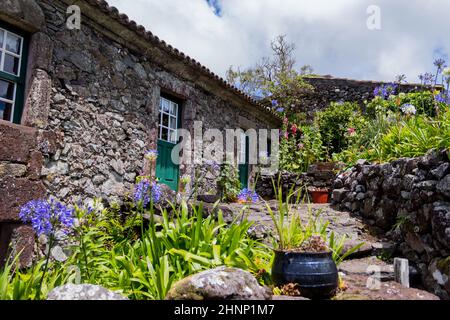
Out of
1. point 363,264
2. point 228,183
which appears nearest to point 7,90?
point 363,264

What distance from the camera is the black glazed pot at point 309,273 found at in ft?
8.40

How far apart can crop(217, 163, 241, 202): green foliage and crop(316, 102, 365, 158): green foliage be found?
3.80m

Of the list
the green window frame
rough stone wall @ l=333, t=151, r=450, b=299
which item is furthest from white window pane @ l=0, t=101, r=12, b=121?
rough stone wall @ l=333, t=151, r=450, b=299

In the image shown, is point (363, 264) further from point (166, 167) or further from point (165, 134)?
point (165, 134)

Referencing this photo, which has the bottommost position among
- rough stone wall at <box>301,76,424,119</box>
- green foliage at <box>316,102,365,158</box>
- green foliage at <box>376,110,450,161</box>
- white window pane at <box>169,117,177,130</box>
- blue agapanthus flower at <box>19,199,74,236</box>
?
blue agapanthus flower at <box>19,199,74,236</box>

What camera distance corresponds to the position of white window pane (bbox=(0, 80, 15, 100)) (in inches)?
155

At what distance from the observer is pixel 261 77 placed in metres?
16.5

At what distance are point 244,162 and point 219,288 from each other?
7.05 meters

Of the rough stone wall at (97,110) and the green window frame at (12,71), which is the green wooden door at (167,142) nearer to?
the rough stone wall at (97,110)

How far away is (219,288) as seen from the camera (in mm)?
2096

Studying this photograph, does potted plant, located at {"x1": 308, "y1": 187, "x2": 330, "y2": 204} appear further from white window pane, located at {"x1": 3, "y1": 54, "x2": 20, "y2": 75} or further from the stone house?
white window pane, located at {"x1": 3, "y1": 54, "x2": 20, "y2": 75}

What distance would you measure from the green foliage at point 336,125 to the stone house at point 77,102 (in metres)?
5.48
